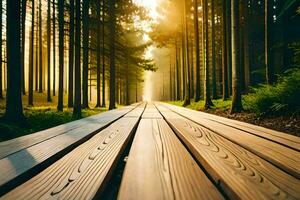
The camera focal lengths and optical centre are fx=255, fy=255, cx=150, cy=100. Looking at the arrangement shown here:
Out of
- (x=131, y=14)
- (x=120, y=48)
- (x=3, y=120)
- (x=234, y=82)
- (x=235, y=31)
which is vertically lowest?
(x=3, y=120)

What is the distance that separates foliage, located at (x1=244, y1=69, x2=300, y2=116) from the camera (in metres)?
6.78

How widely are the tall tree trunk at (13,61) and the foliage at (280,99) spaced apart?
7239 millimetres

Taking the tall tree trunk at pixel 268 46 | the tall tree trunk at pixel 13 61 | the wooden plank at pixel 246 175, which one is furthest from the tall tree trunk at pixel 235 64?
the wooden plank at pixel 246 175

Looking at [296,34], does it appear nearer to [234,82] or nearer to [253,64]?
[253,64]

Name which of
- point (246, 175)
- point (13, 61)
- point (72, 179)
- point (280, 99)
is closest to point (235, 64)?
point (280, 99)

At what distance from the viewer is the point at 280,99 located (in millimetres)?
7105

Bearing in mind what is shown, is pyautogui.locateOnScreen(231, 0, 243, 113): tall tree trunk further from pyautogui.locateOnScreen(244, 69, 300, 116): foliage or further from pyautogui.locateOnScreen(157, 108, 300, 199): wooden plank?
pyautogui.locateOnScreen(157, 108, 300, 199): wooden plank

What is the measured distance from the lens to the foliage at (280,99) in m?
6.78

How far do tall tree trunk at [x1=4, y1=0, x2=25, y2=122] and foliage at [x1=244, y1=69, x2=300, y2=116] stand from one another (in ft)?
23.7

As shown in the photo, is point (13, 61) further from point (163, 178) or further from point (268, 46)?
point (268, 46)

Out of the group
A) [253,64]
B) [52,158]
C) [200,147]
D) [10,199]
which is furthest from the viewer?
[253,64]

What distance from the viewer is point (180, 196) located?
114cm

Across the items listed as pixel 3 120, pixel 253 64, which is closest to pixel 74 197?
pixel 3 120

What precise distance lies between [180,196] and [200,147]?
103 centimetres
